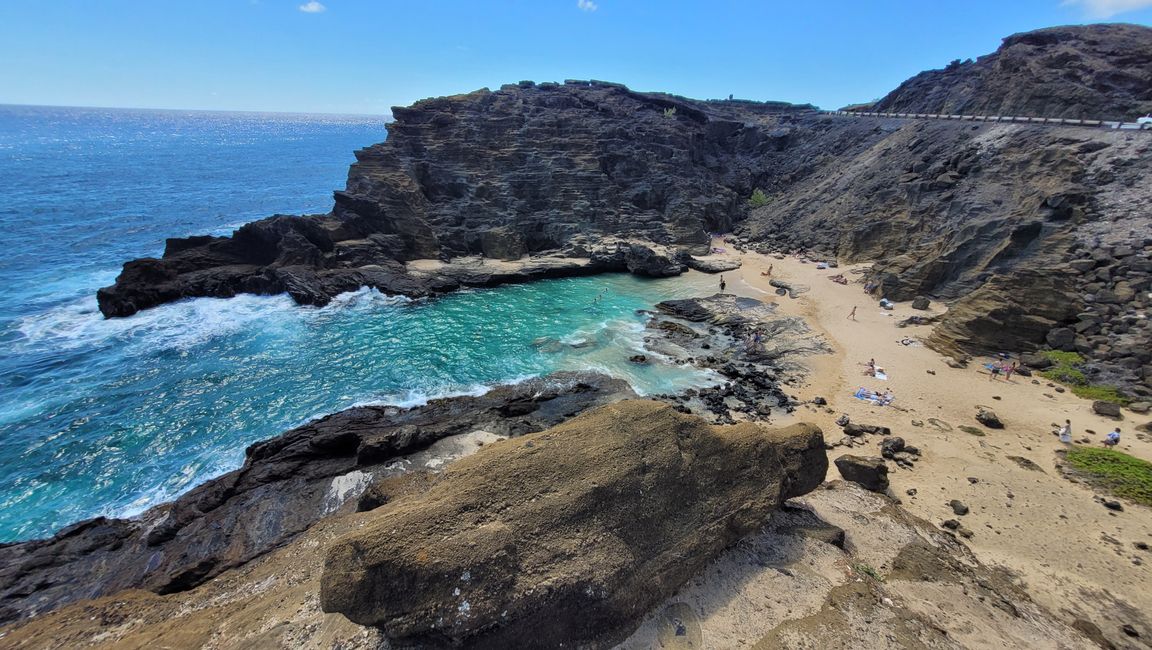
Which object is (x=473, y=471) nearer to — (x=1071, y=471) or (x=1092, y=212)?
(x=1071, y=471)

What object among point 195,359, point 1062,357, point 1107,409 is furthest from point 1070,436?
point 195,359

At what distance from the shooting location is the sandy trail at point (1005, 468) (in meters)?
13.3

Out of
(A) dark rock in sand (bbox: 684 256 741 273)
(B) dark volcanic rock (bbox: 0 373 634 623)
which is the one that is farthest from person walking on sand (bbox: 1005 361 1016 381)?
(A) dark rock in sand (bbox: 684 256 741 273)

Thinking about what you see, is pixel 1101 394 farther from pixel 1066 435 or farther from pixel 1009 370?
pixel 1066 435

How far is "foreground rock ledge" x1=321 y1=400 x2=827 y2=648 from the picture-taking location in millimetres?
8180

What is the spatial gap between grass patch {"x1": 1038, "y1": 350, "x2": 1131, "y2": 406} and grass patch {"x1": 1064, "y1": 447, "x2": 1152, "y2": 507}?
529 centimetres

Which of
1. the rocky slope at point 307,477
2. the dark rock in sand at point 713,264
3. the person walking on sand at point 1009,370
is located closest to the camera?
the rocky slope at point 307,477

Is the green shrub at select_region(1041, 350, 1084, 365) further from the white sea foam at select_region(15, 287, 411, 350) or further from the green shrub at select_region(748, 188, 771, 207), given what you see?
the white sea foam at select_region(15, 287, 411, 350)

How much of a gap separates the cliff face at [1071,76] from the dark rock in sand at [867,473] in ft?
144

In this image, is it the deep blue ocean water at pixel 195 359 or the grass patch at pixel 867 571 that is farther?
the deep blue ocean water at pixel 195 359

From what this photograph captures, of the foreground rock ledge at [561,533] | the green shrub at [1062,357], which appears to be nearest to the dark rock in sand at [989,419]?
the green shrub at [1062,357]

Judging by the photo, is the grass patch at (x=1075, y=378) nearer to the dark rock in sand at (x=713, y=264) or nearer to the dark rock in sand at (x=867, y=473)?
the dark rock in sand at (x=867, y=473)

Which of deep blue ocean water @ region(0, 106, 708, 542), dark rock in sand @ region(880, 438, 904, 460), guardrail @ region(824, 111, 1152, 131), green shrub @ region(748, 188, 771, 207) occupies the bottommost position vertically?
deep blue ocean water @ region(0, 106, 708, 542)

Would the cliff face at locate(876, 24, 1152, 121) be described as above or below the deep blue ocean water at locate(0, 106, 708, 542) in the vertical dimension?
above
